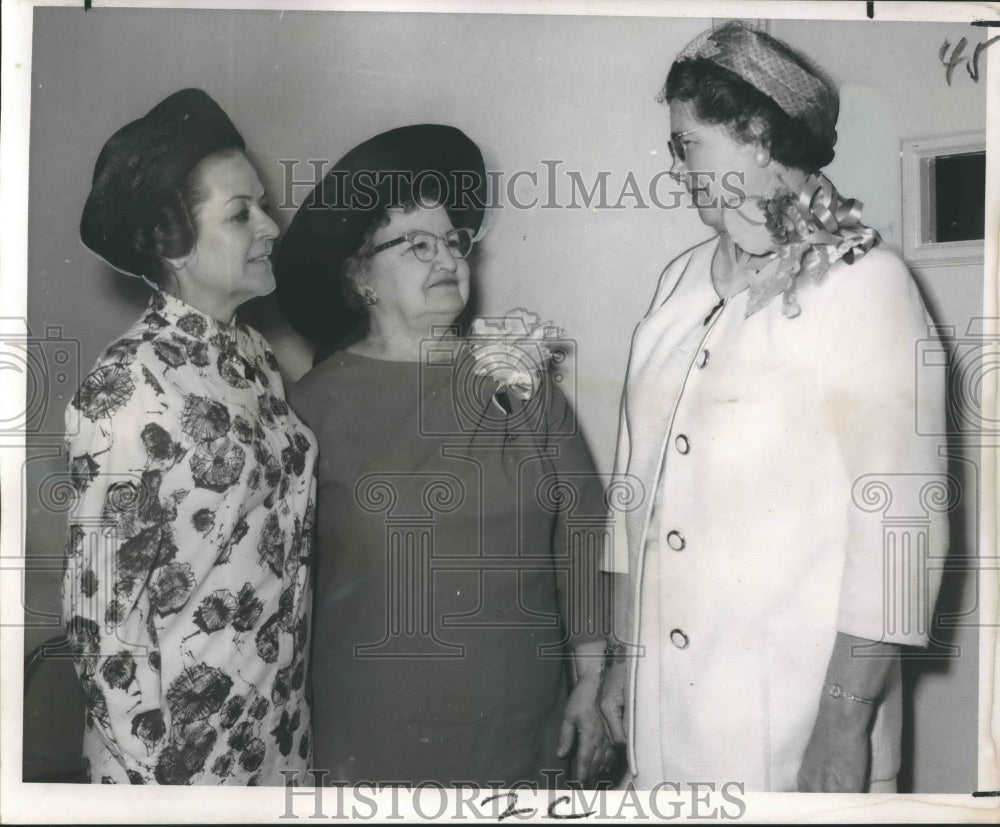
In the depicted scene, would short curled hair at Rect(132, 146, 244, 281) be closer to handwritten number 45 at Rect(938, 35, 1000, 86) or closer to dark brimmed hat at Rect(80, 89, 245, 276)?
dark brimmed hat at Rect(80, 89, 245, 276)

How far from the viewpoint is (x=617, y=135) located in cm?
193

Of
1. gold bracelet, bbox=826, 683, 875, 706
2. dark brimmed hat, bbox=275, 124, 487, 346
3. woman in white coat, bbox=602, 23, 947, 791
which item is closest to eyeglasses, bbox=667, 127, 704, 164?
woman in white coat, bbox=602, 23, 947, 791

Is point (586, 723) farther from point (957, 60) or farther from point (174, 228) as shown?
point (957, 60)

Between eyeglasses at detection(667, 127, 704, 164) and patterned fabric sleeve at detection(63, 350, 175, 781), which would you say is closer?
patterned fabric sleeve at detection(63, 350, 175, 781)

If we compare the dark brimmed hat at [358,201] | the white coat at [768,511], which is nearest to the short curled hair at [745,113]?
the white coat at [768,511]

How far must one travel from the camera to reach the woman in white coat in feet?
6.09

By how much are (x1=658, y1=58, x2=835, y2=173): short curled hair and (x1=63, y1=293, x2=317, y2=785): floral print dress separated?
1.00 metres

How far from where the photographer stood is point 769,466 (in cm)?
186

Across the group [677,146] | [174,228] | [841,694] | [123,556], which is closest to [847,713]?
[841,694]

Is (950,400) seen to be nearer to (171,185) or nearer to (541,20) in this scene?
(541,20)

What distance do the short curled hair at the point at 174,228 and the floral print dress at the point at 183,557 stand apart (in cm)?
7

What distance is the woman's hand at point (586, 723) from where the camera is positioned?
192cm

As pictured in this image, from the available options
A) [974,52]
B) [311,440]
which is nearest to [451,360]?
[311,440]

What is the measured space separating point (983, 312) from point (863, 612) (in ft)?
2.11
